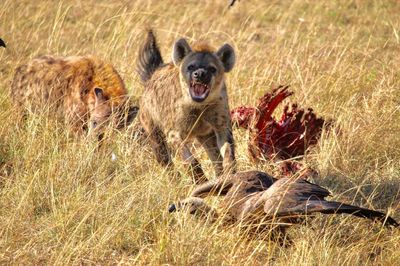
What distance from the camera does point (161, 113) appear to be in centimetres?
618

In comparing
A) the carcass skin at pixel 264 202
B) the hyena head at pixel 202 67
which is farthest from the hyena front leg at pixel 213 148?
the carcass skin at pixel 264 202

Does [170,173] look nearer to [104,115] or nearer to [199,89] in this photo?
[199,89]

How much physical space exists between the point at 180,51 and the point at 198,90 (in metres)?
0.39

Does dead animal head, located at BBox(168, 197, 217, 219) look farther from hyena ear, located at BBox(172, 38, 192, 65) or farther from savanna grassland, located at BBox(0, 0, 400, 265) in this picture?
hyena ear, located at BBox(172, 38, 192, 65)

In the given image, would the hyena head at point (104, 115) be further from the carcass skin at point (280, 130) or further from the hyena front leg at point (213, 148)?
the carcass skin at point (280, 130)

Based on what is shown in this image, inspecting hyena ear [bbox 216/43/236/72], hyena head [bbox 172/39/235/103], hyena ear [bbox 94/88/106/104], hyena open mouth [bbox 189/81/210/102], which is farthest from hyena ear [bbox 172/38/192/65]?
hyena ear [bbox 94/88/106/104]

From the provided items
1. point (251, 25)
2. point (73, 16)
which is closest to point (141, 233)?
point (251, 25)

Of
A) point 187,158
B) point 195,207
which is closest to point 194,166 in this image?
point 187,158

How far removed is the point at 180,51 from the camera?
6141mm

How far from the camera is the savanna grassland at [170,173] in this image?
14.2 feet

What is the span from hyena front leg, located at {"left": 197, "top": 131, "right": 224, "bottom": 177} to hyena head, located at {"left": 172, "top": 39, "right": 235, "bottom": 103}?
317 mm

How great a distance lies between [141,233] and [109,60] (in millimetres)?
3250

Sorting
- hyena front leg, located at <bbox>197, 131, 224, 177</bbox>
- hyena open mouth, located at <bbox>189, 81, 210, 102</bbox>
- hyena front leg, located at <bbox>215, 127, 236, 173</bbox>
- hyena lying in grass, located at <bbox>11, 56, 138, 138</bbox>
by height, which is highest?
hyena open mouth, located at <bbox>189, 81, 210, 102</bbox>

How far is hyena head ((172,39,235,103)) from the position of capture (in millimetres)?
5832
